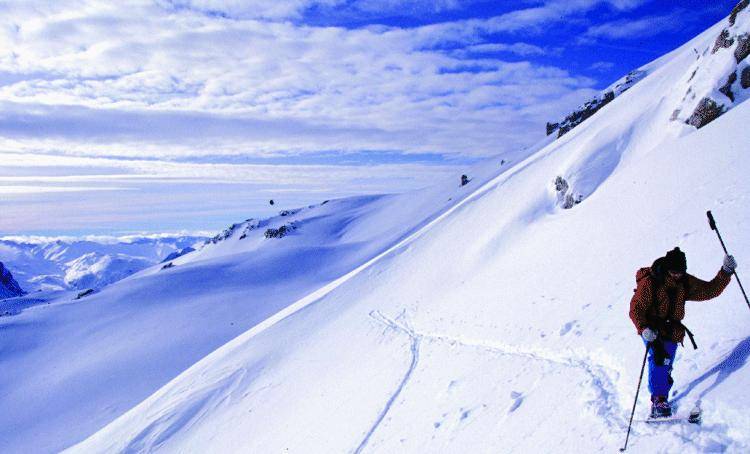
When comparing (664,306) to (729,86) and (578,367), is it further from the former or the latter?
(729,86)

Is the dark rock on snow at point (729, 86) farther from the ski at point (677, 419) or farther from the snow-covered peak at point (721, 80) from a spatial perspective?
the ski at point (677, 419)

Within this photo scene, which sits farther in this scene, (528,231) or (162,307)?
(162,307)

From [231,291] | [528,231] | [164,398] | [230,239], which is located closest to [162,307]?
[231,291]

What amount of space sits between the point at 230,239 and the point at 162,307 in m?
70.0

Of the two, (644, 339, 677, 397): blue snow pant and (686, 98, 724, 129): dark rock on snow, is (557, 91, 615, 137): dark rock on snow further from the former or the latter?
(644, 339, 677, 397): blue snow pant

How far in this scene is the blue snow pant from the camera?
655 centimetres

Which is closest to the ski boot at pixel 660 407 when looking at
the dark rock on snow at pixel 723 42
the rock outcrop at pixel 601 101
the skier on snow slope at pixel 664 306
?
the skier on snow slope at pixel 664 306

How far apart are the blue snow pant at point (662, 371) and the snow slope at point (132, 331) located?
1442 inches

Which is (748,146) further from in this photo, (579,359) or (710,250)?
(579,359)

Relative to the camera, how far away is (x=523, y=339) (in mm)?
13148

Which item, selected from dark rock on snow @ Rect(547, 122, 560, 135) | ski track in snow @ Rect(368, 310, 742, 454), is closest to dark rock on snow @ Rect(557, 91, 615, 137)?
dark rock on snow @ Rect(547, 122, 560, 135)

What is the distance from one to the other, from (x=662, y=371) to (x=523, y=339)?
669 centimetres

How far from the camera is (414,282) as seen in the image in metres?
30.6

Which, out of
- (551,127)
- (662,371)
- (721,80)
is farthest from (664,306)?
(551,127)
